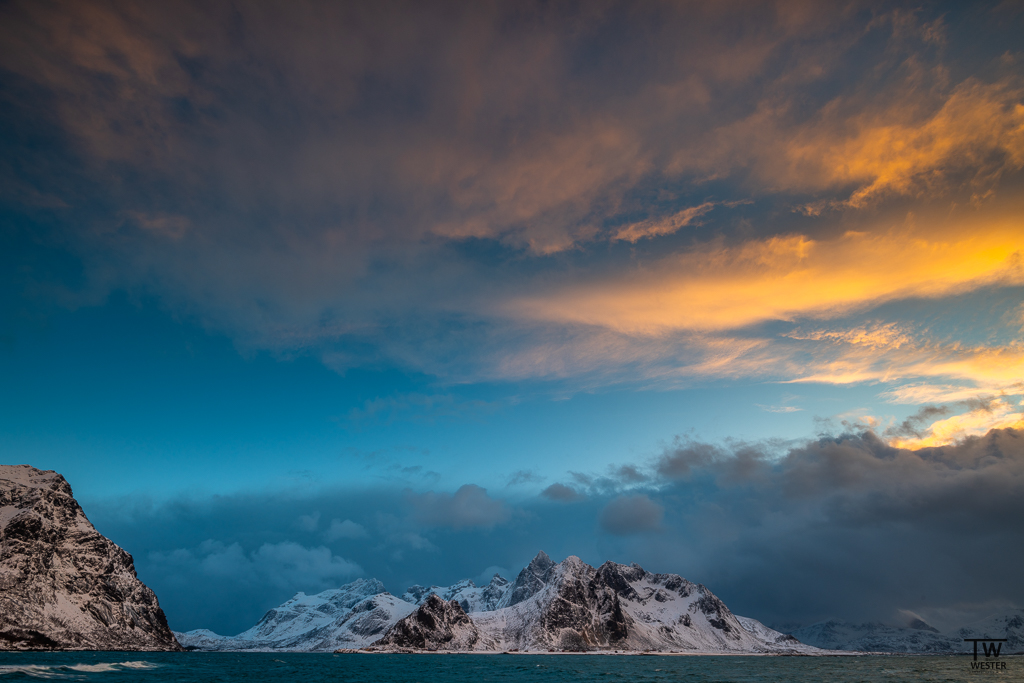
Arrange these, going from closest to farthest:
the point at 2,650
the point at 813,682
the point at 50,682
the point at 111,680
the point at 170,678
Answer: the point at 50,682, the point at 111,680, the point at 170,678, the point at 813,682, the point at 2,650

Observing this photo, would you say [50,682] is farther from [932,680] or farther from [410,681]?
[932,680]

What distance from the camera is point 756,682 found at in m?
122

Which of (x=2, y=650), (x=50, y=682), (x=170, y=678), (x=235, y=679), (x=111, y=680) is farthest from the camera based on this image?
(x=2, y=650)

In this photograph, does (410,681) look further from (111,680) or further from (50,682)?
(50,682)

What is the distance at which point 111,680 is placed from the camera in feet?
342

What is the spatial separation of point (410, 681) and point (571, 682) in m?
35.5

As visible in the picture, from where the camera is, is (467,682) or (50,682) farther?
(467,682)

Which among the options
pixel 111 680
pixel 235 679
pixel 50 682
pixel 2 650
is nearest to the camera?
pixel 50 682

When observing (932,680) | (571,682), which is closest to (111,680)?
(571,682)

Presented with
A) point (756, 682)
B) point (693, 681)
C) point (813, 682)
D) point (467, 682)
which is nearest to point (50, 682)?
point (467, 682)

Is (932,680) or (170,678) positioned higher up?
(170,678)

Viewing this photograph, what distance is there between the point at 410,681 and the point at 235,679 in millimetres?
36613

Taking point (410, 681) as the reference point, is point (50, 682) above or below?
above

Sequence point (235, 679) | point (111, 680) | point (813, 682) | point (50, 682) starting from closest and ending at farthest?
1. point (50, 682)
2. point (111, 680)
3. point (235, 679)
4. point (813, 682)
